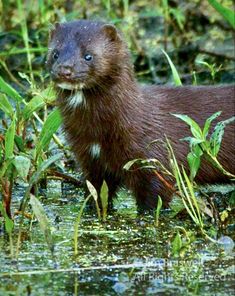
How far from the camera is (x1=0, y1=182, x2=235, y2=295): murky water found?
4113mm

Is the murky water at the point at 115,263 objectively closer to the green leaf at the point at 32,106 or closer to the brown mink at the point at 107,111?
the brown mink at the point at 107,111

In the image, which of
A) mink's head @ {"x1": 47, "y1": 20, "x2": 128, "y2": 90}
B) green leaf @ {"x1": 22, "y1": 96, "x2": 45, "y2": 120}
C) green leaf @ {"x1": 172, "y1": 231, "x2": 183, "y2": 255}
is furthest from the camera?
green leaf @ {"x1": 22, "y1": 96, "x2": 45, "y2": 120}

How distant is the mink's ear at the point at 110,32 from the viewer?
5570 millimetres

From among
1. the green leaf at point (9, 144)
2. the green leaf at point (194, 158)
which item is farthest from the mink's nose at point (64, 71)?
the green leaf at point (194, 158)

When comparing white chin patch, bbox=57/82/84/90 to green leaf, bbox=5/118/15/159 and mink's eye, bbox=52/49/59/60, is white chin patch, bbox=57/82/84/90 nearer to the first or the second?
mink's eye, bbox=52/49/59/60

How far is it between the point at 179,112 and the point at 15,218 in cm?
124

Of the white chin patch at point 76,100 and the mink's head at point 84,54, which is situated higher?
the mink's head at point 84,54

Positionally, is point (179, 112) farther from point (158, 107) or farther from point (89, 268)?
point (89, 268)

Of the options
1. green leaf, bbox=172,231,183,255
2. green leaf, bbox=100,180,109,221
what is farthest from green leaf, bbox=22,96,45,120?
green leaf, bbox=172,231,183,255

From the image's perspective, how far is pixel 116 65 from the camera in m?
5.54

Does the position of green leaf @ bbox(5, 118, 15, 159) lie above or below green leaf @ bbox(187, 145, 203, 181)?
above

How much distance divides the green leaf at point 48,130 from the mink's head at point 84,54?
299mm

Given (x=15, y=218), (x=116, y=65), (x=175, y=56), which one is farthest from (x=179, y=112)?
(x=175, y=56)

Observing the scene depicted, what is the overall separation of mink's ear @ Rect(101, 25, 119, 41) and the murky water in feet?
3.17
